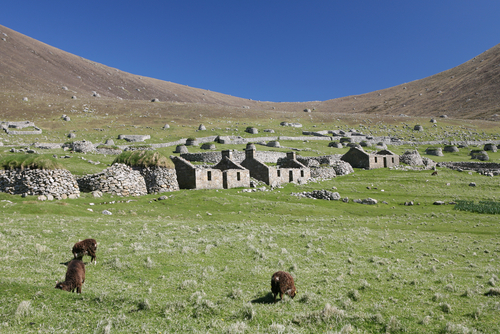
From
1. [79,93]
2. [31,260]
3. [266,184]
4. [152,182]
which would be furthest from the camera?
[79,93]

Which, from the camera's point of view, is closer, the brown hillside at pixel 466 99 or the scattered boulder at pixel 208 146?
the scattered boulder at pixel 208 146

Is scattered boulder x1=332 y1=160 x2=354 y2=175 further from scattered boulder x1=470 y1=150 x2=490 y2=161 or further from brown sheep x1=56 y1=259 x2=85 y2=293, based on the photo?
brown sheep x1=56 y1=259 x2=85 y2=293

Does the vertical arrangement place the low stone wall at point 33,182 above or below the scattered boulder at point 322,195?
above

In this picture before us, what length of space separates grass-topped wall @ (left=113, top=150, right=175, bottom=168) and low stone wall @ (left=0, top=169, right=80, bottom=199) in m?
8.09

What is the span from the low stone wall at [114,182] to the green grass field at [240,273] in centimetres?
363

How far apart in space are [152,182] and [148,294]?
2650cm

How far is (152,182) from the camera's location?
34469 millimetres

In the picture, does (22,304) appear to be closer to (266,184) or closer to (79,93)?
(266,184)

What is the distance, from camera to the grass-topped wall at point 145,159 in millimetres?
34875

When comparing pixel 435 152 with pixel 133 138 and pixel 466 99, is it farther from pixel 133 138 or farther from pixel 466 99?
pixel 466 99

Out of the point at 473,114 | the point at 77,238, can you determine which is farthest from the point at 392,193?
the point at 473,114

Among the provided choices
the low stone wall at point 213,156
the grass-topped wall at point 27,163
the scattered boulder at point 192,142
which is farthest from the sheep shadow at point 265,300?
the scattered boulder at point 192,142

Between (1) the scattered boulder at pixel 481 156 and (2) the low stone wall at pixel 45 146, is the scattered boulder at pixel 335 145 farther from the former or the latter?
(2) the low stone wall at pixel 45 146

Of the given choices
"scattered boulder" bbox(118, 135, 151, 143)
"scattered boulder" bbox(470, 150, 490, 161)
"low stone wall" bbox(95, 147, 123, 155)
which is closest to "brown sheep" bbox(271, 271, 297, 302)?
"low stone wall" bbox(95, 147, 123, 155)
